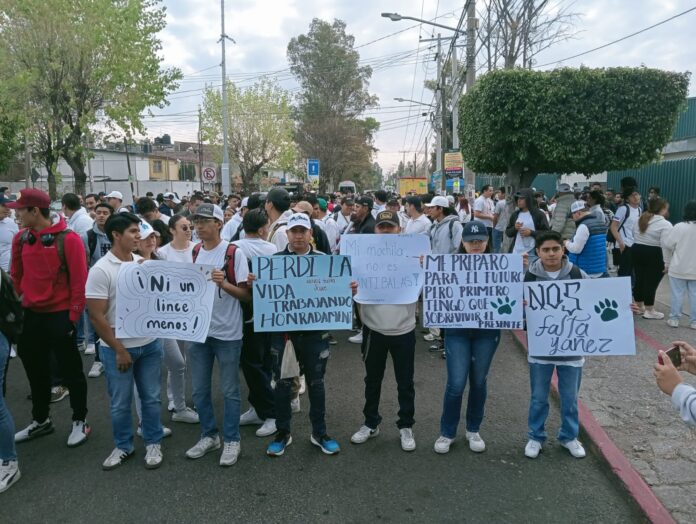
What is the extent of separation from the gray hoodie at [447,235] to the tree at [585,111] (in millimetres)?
5521

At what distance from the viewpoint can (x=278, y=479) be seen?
3982 mm

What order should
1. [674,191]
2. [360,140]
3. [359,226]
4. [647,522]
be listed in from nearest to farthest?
1. [647,522]
2. [359,226]
3. [674,191]
4. [360,140]

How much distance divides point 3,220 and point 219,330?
4.87 metres

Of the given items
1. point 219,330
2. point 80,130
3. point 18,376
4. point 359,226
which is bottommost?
point 18,376

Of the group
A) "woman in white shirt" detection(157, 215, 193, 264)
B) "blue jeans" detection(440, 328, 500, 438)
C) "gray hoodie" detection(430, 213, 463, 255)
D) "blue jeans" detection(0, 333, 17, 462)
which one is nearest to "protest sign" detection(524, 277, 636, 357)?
"blue jeans" detection(440, 328, 500, 438)

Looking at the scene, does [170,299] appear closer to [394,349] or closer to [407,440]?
[394,349]

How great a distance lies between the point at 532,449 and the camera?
13.9ft

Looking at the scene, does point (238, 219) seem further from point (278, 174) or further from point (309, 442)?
point (278, 174)

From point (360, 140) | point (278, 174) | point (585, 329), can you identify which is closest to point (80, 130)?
point (585, 329)

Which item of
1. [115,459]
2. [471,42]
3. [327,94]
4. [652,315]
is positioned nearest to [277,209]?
[115,459]

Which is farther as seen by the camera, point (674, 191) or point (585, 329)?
point (674, 191)

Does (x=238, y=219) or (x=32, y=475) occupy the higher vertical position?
(x=238, y=219)

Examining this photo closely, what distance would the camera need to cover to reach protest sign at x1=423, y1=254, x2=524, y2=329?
13.9 ft

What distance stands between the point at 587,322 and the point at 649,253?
5.17m
